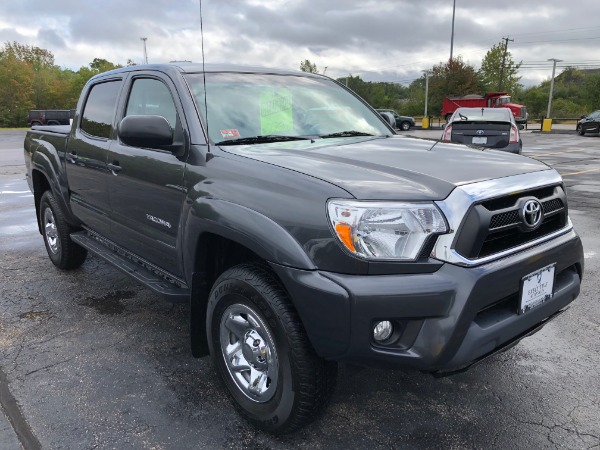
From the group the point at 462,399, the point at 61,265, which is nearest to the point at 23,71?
the point at 61,265

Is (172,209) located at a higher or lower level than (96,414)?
higher

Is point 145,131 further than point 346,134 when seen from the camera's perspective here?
No

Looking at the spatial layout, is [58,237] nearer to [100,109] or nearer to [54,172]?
[54,172]

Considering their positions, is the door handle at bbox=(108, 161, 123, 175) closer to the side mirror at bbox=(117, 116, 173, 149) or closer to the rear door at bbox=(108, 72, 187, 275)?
the rear door at bbox=(108, 72, 187, 275)

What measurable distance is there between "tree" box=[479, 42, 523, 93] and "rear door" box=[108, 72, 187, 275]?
59.3 m

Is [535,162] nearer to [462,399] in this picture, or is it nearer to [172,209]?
[462,399]

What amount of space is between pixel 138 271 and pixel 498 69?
61910mm

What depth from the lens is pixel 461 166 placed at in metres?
2.43

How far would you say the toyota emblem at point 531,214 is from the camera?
7.48 ft

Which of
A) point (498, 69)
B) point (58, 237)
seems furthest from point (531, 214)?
point (498, 69)

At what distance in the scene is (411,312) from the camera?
1.96 meters

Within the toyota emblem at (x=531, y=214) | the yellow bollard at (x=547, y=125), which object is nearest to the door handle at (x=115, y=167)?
the toyota emblem at (x=531, y=214)

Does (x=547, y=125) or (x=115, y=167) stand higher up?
(x=115, y=167)

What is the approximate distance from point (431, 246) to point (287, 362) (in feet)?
2.62
